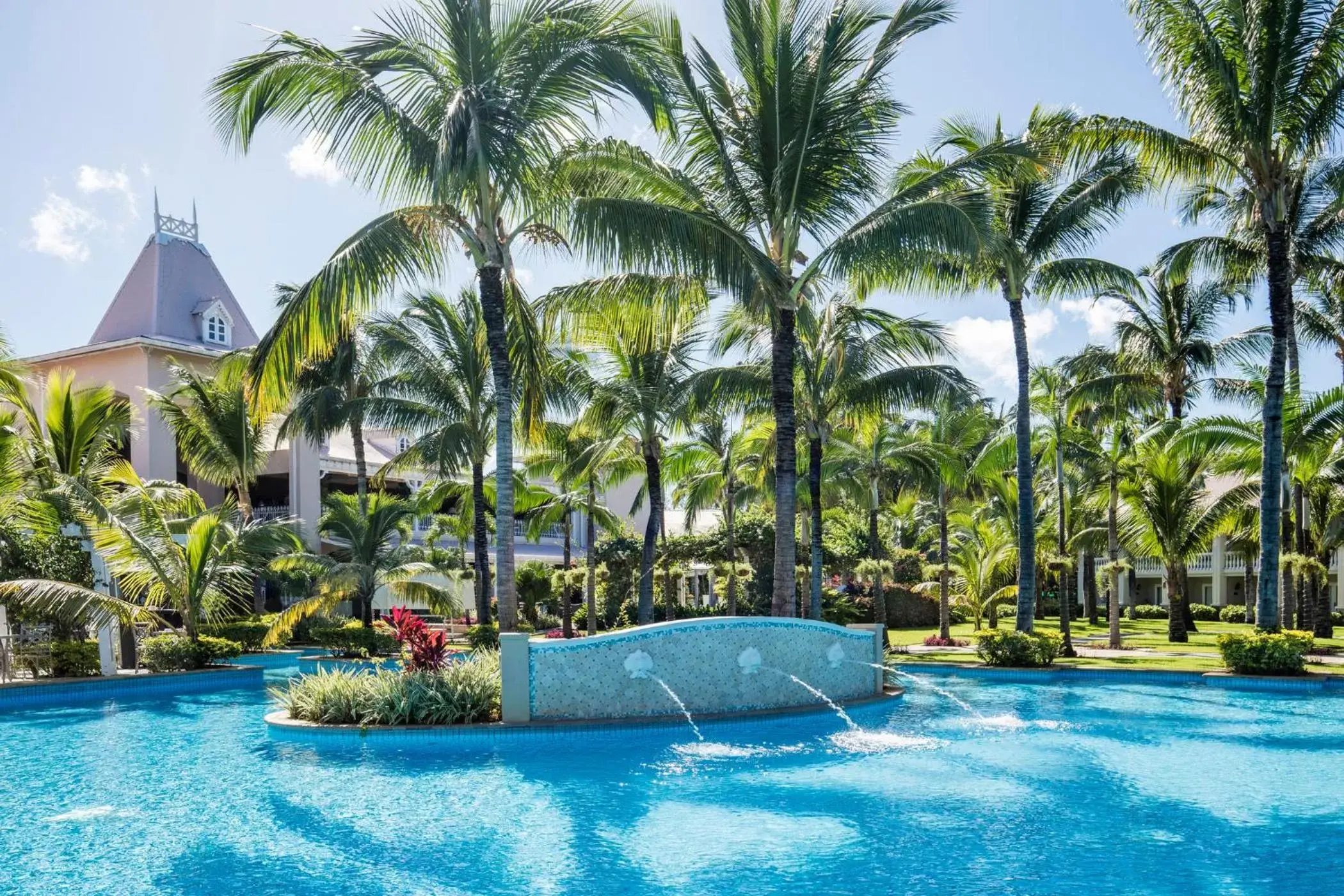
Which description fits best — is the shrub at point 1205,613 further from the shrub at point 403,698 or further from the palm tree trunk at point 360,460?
the shrub at point 403,698

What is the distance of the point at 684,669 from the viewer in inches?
535

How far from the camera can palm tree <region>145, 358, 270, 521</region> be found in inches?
1024

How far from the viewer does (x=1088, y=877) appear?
23.6ft

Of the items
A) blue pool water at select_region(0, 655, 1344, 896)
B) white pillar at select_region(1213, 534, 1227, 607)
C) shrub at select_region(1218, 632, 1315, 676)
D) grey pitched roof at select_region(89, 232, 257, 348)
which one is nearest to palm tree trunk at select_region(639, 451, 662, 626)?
blue pool water at select_region(0, 655, 1344, 896)

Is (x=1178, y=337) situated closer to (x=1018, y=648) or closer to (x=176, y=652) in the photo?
(x=1018, y=648)

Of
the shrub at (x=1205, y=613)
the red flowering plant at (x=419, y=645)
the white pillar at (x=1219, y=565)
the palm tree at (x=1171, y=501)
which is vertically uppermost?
the palm tree at (x=1171, y=501)

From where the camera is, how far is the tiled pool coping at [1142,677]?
17.2 meters

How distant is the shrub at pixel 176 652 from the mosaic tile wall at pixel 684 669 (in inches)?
395

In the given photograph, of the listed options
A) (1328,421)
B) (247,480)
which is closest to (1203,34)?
(1328,421)

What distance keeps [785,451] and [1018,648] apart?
7.20m

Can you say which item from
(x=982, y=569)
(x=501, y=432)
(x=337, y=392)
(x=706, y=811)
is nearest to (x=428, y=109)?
(x=501, y=432)

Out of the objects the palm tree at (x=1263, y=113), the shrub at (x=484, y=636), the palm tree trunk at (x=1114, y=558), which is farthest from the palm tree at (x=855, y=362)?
the shrub at (x=484, y=636)

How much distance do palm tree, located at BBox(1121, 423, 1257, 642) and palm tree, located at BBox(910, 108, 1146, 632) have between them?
5.70 meters

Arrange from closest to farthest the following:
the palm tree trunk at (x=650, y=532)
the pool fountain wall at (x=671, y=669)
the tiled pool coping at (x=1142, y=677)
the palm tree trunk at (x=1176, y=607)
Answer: the pool fountain wall at (x=671, y=669), the tiled pool coping at (x=1142, y=677), the palm tree trunk at (x=650, y=532), the palm tree trunk at (x=1176, y=607)
